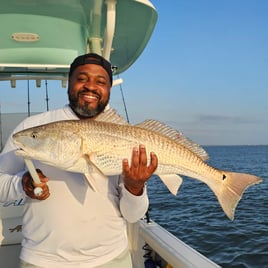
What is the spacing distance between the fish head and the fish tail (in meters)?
1.18

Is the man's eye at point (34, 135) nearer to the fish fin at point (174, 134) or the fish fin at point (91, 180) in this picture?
the fish fin at point (91, 180)

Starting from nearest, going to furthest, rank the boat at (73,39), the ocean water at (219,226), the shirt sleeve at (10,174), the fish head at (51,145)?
the fish head at (51,145) < the shirt sleeve at (10,174) < the boat at (73,39) < the ocean water at (219,226)

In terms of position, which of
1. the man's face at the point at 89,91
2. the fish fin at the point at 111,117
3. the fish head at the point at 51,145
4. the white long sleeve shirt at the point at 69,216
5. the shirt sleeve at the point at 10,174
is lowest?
the white long sleeve shirt at the point at 69,216

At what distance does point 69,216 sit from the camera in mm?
2574

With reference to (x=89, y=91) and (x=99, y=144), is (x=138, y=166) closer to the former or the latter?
(x=99, y=144)

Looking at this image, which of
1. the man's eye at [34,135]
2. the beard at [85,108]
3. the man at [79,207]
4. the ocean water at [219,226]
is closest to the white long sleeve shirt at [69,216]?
the man at [79,207]

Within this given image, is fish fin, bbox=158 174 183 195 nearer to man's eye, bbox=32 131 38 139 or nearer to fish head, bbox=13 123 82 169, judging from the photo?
fish head, bbox=13 123 82 169

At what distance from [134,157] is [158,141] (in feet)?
0.87

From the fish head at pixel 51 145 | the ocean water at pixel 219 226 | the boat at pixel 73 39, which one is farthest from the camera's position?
the ocean water at pixel 219 226

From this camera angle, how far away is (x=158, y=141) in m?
2.55

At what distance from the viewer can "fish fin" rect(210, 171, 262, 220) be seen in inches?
111

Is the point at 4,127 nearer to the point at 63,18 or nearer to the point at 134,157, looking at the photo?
the point at 63,18

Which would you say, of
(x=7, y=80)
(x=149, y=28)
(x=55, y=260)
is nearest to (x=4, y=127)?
(x=7, y=80)

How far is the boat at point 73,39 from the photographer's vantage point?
4.43 m
